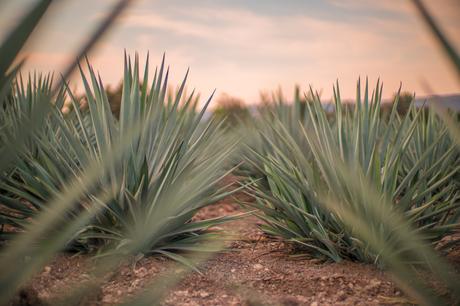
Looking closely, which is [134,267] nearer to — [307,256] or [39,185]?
[39,185]

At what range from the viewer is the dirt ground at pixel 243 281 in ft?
8.94

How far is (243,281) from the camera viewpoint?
3.07 meters

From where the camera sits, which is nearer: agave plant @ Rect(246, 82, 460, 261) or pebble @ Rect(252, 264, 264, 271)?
agave plant @ Rect(246, 82, 460, 261)

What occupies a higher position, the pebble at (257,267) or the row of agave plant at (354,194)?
the row of agave plant at (354,194)

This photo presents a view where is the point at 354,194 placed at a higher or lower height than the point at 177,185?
lower

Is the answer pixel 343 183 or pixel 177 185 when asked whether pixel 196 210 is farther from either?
pixel 343 183

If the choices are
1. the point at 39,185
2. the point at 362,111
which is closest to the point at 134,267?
the point at 39,185

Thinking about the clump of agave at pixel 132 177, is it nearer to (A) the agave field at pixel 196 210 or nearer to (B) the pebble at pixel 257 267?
(A) the agave field at pixel 196 210

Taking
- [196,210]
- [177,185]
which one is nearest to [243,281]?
[196,210]

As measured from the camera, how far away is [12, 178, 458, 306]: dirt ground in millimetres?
2725

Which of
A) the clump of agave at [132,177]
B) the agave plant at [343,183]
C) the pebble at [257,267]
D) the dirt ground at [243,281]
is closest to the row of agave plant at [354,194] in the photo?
the agave plant at [343,183]

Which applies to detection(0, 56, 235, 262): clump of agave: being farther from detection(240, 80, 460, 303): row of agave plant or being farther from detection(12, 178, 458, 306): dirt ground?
detection(240, 80, 460, 303): row of agave plant

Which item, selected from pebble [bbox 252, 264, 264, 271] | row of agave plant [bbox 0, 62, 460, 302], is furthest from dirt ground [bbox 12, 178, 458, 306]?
row of agave plant [bbox 0, 62, 460, 302]

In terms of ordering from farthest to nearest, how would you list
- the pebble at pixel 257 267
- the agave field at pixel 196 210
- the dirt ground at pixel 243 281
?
the pebble at pixel 257 267 → the agave field at pixel 196 210 → the dirt ground at pixel 243 281
